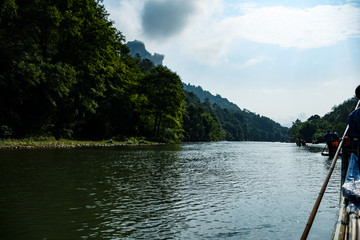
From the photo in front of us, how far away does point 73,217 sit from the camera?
607 centimetres

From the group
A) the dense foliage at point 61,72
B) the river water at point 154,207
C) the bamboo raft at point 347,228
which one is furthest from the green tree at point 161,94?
the bamboo raft at point 347,228

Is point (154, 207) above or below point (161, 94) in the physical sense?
below

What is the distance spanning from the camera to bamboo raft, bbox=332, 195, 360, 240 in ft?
11.6

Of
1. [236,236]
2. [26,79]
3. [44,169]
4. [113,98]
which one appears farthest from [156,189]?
[113,98]

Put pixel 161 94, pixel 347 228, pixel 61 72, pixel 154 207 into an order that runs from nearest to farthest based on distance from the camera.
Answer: pixel 347 228
pixel 154 207
pixel 61 72
pixel 161 94

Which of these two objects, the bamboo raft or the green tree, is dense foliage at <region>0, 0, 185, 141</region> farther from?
the bamboo raft

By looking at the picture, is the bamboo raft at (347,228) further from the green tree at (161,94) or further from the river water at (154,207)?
the green tree at (161,94)

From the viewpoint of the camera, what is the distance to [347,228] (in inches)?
155

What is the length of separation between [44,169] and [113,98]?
123 ft

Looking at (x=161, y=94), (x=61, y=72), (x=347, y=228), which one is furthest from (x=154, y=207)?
(x=161, y=94)

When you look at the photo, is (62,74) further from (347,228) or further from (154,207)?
(347,228)

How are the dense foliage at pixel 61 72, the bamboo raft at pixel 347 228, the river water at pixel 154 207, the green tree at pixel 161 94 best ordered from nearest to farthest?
the bamboo raft at pixel 347 228, the river water at pixel 154 207, the dense foliage at pixel 61 72, the green tree at pixel 161 94

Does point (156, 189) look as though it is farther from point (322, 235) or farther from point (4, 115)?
point (4, 115)

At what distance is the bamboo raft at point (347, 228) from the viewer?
3537 millimetres
